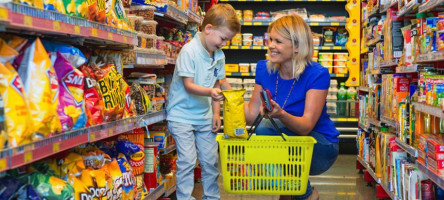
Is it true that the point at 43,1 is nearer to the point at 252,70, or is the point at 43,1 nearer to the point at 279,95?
the point at 279,95

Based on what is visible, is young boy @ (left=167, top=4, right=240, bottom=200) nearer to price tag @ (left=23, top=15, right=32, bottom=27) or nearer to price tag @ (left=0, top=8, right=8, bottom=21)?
price tag @ (left=23, top=15, right=32, bottom=27)

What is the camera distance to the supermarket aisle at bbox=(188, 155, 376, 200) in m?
4.56

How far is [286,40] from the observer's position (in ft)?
8.85

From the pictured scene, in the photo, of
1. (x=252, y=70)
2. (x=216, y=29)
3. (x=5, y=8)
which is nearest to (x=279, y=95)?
(x=216, y=29)

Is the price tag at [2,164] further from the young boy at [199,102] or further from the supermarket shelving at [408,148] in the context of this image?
the supermarket shelving at [408,148]

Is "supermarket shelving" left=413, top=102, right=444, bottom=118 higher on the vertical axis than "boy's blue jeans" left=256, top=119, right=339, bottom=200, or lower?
higher

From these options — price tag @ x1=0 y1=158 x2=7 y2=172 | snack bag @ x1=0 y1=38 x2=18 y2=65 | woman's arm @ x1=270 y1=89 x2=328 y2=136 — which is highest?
snack bag @ x1=0 y1=38 x2=18 y2=65

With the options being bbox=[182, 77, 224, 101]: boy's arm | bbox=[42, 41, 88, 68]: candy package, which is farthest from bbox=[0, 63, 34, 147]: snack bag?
bbox=[182, 77, 224, 101]: boy's arm

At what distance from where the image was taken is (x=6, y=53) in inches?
69.2

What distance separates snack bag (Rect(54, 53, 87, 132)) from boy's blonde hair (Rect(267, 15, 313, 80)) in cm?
101

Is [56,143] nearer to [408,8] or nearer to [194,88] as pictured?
[194,88]

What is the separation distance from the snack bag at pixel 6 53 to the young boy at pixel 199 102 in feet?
5.25

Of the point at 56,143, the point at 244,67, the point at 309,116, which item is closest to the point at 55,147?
the point at 56,143

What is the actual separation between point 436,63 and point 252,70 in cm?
446
